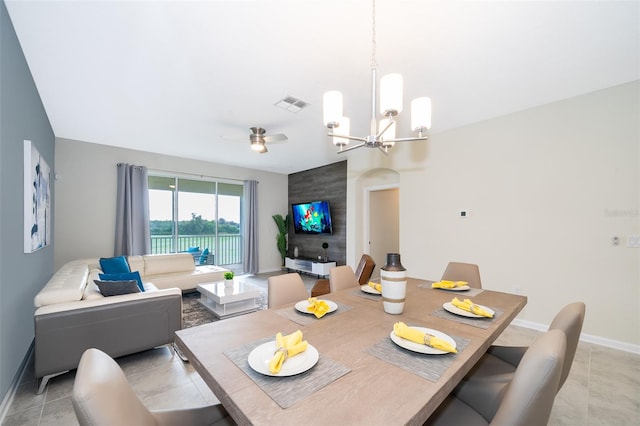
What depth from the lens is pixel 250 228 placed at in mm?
6234

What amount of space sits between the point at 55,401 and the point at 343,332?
2234 mm

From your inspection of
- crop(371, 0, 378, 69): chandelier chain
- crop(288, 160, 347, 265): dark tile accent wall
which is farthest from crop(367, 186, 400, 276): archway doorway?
crop(371, 0, 378, 69): chandelier chain

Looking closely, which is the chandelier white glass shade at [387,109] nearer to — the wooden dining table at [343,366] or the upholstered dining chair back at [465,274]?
the wooden dining table at [343,366]

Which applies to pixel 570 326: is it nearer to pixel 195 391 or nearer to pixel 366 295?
pixel 366 295

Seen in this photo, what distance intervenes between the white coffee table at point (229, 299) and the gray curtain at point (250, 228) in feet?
7.79

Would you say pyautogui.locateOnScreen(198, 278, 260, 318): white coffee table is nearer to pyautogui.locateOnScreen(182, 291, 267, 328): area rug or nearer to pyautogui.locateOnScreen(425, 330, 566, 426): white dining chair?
pyautogui.locateOnScreen(182, 291, 267, 328): area rug

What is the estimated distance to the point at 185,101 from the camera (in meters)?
2.93

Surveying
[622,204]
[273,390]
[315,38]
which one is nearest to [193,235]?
[315,38]

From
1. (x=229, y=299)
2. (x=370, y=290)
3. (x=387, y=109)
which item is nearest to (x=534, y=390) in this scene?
(x=370, y=290)

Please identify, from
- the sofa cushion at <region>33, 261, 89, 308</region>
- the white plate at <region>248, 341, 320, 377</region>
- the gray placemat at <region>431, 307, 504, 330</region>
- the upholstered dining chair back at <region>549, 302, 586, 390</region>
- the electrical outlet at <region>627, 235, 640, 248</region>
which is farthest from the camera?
the electrical outlet at <region>627, 235, 640, 248</region>

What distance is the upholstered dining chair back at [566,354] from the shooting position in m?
1.19

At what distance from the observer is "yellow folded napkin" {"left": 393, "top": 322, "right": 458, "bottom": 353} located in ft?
3.34

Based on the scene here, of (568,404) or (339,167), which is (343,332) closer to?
(568,404)

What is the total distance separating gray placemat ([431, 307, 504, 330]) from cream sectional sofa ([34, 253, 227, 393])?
2.30 meters
